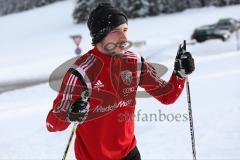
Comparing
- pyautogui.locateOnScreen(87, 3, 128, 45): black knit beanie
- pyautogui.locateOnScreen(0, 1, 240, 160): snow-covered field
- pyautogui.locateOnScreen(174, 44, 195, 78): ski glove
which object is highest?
pyautogui.locateOnScreen(87, 3, 128, 45): black knit beanie

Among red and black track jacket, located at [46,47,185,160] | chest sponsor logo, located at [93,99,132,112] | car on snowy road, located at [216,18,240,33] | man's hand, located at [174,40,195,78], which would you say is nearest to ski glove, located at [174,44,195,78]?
man's hand, located at [174,40,195,78]

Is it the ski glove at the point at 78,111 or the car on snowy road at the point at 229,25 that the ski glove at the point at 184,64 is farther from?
the car on snowy road at the point at 229,25

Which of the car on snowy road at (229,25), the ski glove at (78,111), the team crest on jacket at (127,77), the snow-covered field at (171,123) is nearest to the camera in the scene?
the ski glove at (78,111)

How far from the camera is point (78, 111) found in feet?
9.64

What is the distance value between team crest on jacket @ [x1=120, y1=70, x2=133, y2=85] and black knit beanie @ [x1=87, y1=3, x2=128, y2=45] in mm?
313

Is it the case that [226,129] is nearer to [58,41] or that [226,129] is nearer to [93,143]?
[93,143]

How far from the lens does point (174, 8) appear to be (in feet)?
157

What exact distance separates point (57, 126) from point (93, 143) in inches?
10.8

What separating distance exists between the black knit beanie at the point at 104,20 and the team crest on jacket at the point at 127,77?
0.31 metres

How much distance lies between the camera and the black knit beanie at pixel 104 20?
3.14 metres

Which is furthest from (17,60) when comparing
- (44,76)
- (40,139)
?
(40,139)

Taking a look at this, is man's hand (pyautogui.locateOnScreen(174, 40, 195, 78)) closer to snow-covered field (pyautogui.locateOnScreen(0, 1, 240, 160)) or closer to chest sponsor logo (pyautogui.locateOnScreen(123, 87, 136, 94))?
chest sponsor logo (pyautogui.locateOnScreen(123, 87, 136, 94))

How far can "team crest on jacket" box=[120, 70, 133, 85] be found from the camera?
330 centimetres

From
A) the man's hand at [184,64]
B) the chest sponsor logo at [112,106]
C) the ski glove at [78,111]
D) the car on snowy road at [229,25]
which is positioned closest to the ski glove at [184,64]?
the man's hand at [184,64]
